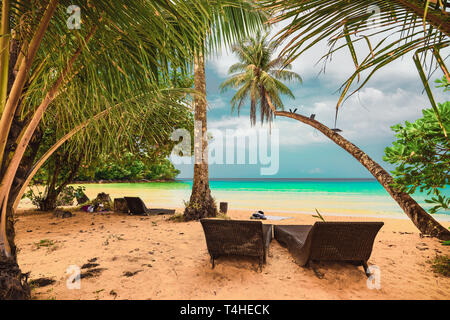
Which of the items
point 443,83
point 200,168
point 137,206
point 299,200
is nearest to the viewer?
point 443,83

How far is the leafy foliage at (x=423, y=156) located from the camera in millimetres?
2615

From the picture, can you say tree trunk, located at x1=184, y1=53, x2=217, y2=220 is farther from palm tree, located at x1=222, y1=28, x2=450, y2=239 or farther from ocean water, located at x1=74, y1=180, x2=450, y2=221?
palm tree, located at x1=222, y1=28, x2=450, y2=239

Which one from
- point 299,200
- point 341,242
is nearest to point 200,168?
point 341,242

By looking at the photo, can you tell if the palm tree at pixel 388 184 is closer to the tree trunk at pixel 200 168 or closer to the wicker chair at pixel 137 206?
the tree trunk at pixel 200 168

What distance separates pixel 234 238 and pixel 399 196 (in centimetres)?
262

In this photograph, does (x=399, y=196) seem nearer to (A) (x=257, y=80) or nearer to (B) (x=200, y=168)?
(B) (x=200, y=168)

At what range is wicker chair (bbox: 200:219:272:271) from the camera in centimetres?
305

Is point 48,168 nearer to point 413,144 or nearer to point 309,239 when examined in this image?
point 309,239

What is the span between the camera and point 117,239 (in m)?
4.70

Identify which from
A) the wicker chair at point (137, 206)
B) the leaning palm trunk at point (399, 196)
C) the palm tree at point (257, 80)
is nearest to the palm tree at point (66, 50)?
the leaning palm trunk at point (399, 196)

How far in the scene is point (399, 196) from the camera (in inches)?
128

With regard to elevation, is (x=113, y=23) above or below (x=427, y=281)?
above

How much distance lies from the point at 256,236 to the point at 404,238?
14.3ft

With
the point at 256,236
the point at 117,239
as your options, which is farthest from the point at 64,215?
the point at 256,236
